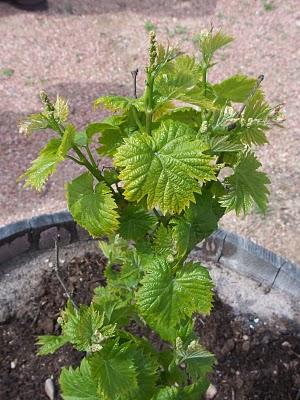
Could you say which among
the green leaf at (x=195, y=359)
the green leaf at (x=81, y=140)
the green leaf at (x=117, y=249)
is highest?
the green leaf at (x=81, y=140)

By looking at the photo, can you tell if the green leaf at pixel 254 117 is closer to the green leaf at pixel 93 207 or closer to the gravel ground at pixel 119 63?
the green leaf at pixel 93 207

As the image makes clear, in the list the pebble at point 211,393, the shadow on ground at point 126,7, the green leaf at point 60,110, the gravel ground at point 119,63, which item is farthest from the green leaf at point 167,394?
the shadow on ground at point 126,7

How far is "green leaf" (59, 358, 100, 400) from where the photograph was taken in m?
1.65

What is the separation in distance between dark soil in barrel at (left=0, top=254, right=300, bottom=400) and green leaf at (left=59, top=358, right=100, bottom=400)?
1.89 ft

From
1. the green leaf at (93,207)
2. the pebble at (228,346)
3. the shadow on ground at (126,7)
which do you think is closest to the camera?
the green leaf at (93,207)

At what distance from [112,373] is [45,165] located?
54 centimetres

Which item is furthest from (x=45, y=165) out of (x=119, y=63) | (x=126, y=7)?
(x=126, y=7)

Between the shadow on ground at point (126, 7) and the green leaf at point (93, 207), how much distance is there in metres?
4.26

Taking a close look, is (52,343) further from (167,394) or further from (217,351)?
(217,351)

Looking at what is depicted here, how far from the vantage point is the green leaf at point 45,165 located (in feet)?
4.09

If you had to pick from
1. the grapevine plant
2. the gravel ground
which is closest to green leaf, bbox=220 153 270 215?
the grapevine plant

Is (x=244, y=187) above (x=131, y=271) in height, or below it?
above

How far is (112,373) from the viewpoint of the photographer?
1.41 metres

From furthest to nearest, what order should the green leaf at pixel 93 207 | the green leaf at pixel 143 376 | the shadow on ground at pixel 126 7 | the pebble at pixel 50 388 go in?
the shadow on ground at pixel 126 7, the pebble at pixel 50 388, the green leaf at pixel 143 376, the green leaf at pixel 93 207
